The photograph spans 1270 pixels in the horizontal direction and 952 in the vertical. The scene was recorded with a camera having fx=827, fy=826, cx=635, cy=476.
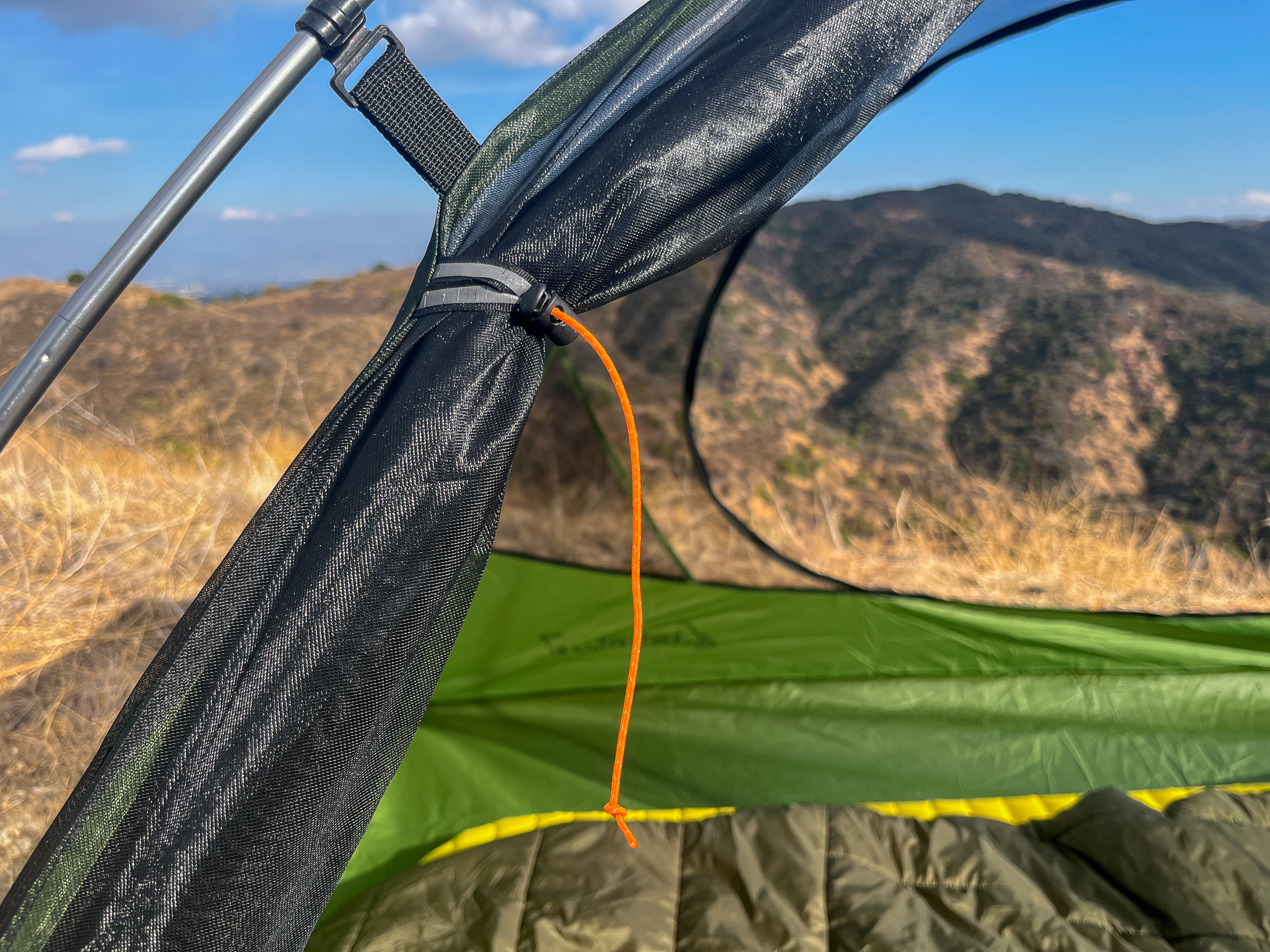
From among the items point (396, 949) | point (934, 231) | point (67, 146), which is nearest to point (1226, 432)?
point (934, 231)

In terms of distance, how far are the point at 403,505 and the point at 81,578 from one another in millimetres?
1627

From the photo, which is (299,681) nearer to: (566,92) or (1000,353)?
(566,92)

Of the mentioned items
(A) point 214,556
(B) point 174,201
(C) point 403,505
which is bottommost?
(C) point 403,505

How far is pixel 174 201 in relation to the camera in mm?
595

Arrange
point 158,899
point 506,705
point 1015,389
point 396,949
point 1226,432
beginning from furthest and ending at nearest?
1. point 1015,389
2. point 1226,432
3. point 506,705
4. point 396,949
5. point 158,899

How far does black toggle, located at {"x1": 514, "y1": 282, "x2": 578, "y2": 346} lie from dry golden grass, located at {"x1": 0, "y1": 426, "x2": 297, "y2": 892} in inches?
53.5

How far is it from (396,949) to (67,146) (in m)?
29.1

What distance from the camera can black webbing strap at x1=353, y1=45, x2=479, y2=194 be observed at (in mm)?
631

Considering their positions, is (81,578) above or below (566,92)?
below

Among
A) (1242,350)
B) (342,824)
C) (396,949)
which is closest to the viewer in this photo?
(342,824)

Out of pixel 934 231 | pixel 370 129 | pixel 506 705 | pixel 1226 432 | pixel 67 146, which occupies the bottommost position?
pixel 506 705

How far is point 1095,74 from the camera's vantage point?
2605 mm

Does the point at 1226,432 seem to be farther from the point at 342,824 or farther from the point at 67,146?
the point at 67,146

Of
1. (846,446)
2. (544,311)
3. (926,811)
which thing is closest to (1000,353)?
(846,446)
